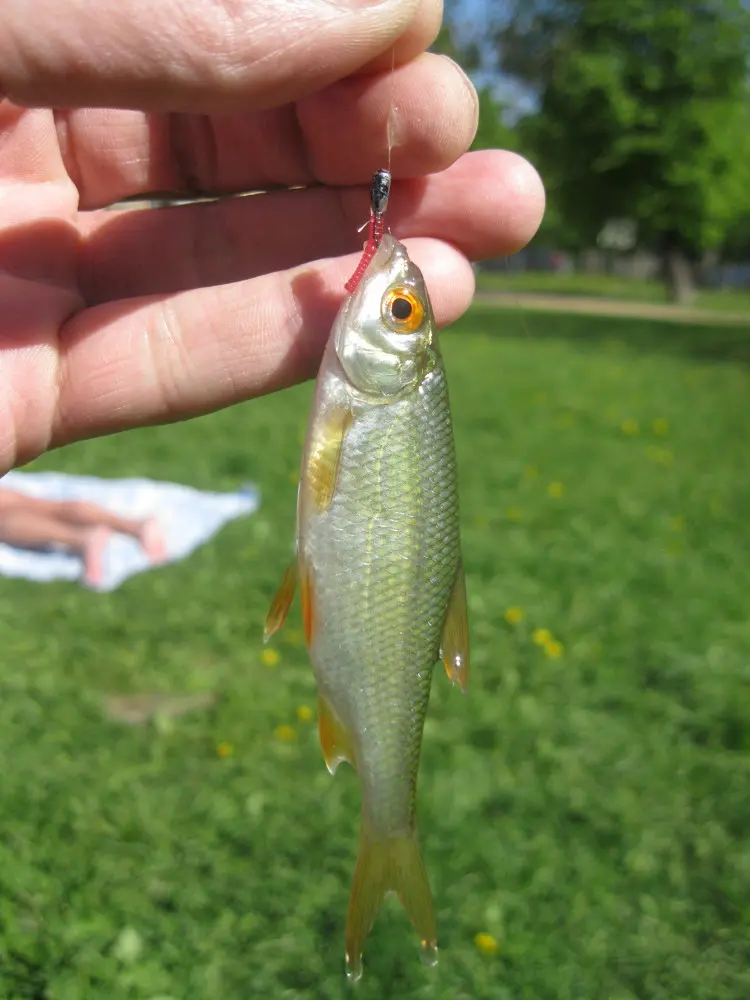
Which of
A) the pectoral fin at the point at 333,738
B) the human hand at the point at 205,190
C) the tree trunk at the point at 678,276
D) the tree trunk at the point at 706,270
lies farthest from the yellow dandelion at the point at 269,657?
the tree trunk at the point at 706,270

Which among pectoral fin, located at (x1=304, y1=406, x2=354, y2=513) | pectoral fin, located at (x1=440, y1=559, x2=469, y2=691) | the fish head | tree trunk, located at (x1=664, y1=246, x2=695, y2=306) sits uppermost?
the fish head

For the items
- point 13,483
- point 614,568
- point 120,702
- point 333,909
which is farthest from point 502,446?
point 333,909

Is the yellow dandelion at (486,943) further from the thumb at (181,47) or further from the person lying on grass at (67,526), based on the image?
the person lying on grass at (67,526)

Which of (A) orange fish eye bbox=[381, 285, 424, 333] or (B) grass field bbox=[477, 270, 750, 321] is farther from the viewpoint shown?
(B) grass field bbox=[477, 270, 750, 321]

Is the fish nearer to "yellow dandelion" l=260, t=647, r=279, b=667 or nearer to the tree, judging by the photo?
"yellow dandelion" l=260, t=647, r=279, b=667

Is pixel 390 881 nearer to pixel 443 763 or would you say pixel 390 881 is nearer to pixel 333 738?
pixel 333 738

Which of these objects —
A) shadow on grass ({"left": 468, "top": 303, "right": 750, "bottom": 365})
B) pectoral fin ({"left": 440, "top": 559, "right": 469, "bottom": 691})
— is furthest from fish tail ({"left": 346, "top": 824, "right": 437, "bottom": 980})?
shadow on grass ({"left": 468, "top": 303, "right": 750, "bottom": 365})

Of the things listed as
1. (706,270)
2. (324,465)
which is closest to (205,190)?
(324,465)
